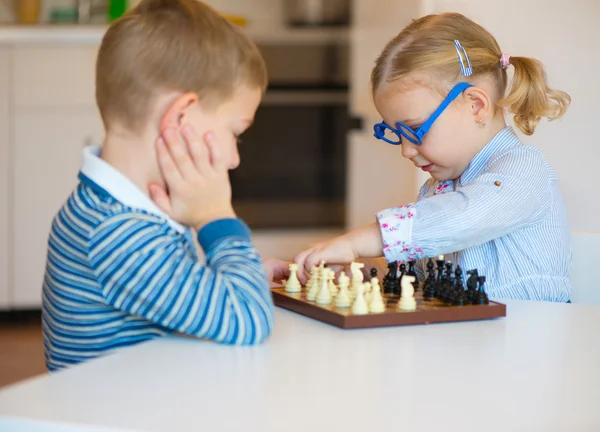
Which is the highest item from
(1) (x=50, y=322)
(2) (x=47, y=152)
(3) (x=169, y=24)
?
(3) (x=169, y=24)

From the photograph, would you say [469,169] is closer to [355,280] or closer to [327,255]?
[327,255]

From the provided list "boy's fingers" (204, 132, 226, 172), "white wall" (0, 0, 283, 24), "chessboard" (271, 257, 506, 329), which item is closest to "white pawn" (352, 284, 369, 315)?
"chessboard" (271, 257, 506, 329)

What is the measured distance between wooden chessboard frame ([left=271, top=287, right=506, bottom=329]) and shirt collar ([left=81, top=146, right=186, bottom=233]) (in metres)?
0.20

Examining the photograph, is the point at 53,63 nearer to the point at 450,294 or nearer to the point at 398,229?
the point at 398,229

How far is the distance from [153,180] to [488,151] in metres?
0.72

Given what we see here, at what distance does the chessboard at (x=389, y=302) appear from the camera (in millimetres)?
1032

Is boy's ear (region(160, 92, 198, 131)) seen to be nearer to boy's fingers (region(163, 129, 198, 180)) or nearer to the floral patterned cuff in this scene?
boy's fingers (region(163, 129, 198, 180))

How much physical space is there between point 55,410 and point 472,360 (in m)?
0.43

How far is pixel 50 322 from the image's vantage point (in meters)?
1.08

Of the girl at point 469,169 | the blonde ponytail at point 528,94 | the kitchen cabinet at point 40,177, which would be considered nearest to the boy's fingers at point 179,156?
the girl at point 469,169

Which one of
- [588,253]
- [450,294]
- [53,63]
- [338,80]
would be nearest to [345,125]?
[338,80]

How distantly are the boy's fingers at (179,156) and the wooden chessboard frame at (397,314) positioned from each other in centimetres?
22

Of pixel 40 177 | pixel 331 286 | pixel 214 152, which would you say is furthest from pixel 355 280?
pixel 40 177

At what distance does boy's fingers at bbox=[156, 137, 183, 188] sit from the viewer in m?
1.05
